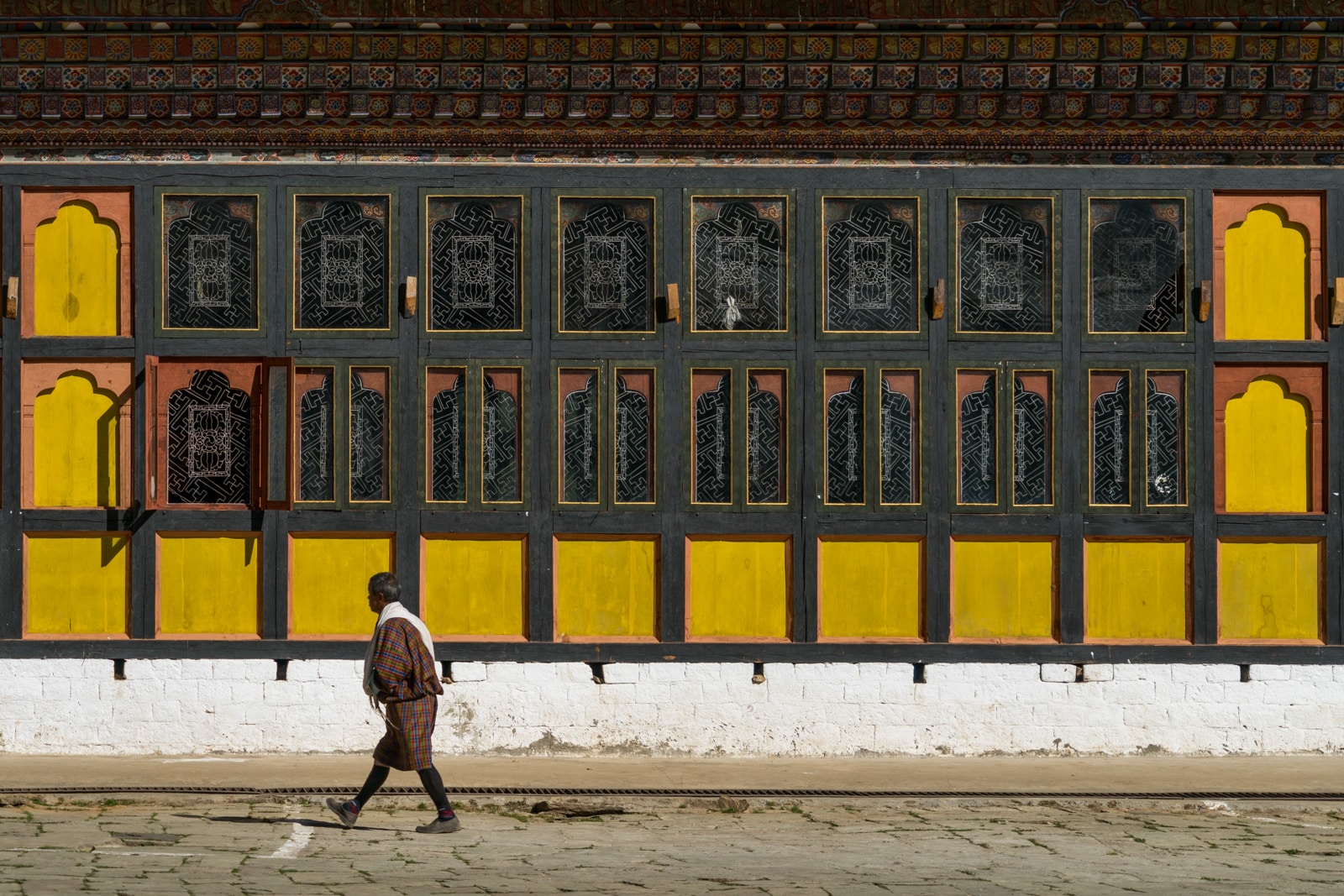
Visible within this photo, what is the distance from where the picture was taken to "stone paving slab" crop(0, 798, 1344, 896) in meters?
8.23

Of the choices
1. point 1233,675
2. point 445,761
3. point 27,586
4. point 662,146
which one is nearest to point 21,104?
point 27,586

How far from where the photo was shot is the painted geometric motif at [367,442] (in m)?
12.4

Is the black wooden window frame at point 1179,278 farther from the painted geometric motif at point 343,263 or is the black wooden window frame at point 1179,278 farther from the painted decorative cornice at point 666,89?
the painted geometric motif at point 343,263

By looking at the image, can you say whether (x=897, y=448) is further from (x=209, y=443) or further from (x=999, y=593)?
→ (x=209, y=443)

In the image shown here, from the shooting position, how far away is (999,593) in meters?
12.5

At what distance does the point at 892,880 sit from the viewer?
8.34 metres

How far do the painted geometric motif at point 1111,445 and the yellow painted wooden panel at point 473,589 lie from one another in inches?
161

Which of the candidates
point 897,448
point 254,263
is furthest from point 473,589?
point 897,448

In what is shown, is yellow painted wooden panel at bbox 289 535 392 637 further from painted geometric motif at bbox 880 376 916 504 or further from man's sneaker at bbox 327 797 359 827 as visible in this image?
painted geometric motif at bbox 880 376 916 504

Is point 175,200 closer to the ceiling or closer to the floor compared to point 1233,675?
closer to the ceiling

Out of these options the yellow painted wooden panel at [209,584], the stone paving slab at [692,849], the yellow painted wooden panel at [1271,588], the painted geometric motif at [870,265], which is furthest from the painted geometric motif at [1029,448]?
the yellow painted wooden panel at [209,584]

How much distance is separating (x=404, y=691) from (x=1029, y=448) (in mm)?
5143

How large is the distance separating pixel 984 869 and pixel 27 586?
7.14m

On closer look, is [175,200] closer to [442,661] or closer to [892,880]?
[442,661]
